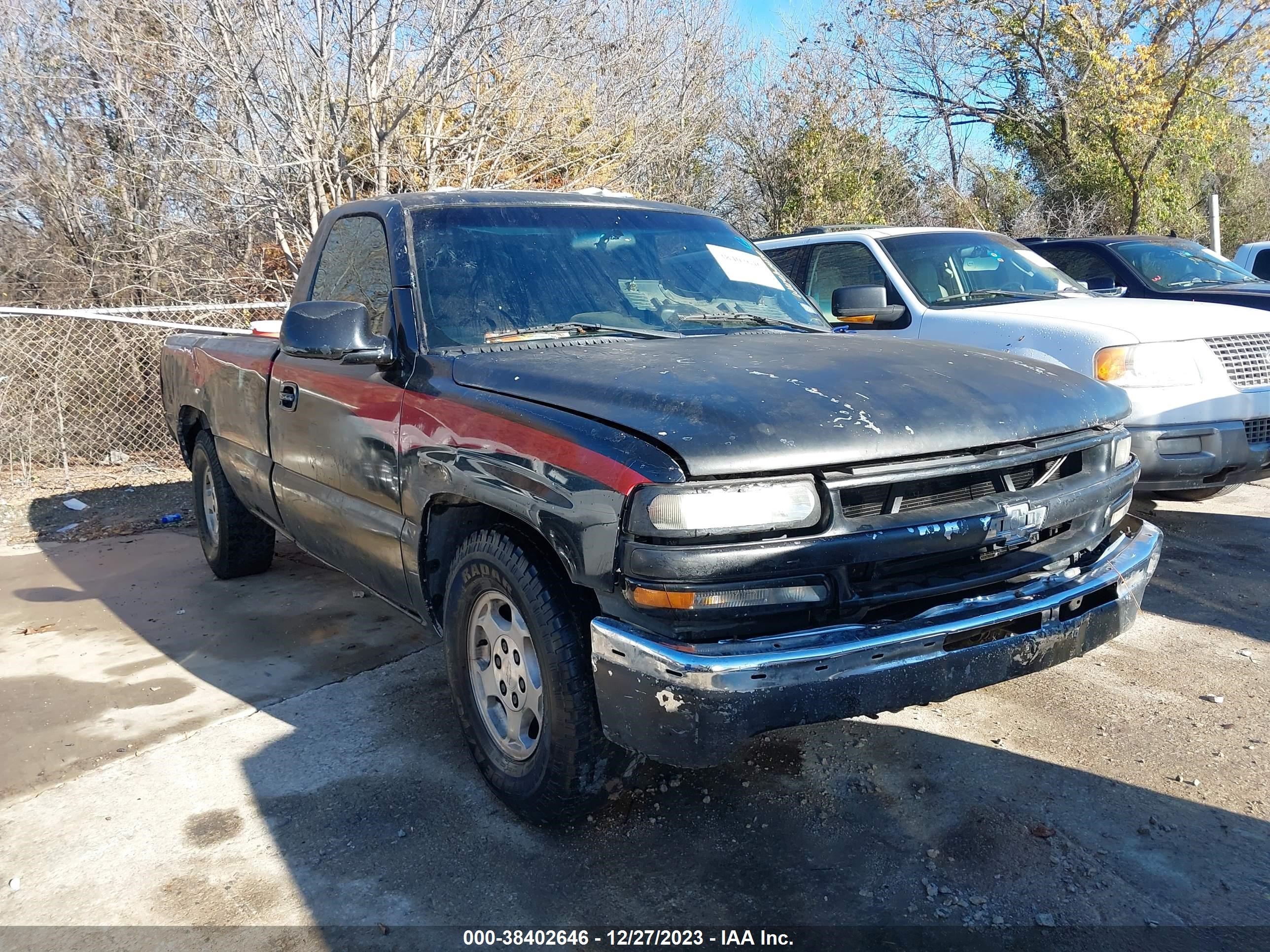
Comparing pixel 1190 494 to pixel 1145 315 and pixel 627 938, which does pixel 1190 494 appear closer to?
pixel 1145 315

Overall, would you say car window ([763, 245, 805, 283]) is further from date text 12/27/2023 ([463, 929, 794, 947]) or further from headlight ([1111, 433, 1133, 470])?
date text 12/27/2023 ([463, 929, 794, 947])

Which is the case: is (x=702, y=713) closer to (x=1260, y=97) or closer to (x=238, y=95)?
(x=238, y=95)

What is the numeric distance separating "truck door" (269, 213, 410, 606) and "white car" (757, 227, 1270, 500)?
2.00 meters

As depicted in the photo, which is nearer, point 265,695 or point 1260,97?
point 265,695

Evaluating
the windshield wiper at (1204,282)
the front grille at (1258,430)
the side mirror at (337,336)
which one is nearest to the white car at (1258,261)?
the windshield wiper at (1204,282)

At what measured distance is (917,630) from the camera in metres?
2.51

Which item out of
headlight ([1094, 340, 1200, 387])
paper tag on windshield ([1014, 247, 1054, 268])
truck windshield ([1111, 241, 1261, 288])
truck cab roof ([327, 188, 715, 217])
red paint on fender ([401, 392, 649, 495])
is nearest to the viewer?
red paint on fender ([401, 392, 649, 495])

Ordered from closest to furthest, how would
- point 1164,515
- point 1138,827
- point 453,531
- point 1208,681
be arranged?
point 1138,827 < point 453,531 < point 1208,681 < point 1164,515

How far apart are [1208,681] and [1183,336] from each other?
213cm

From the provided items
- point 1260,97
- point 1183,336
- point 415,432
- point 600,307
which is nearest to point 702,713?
point 415,432

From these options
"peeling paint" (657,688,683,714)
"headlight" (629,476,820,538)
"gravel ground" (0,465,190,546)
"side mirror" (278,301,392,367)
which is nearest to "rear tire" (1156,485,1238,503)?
"headlight" (629,476,820,538)

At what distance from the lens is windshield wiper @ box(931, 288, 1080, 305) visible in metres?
6.37

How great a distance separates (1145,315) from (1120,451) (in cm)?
270

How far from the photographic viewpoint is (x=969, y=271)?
6.68 m
